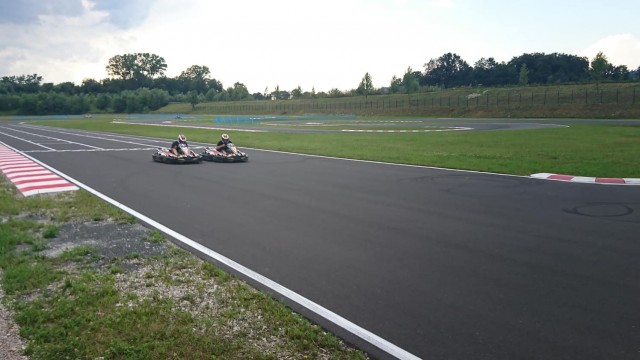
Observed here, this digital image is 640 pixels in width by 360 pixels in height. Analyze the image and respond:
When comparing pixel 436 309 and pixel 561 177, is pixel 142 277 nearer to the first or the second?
pixel 436 309

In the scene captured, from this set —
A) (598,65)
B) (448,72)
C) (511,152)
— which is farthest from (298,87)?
(511,152)

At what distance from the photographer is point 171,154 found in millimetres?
17812

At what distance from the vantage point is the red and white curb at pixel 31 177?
12.5m

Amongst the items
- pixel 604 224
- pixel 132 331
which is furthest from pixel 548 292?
pixel 132 331

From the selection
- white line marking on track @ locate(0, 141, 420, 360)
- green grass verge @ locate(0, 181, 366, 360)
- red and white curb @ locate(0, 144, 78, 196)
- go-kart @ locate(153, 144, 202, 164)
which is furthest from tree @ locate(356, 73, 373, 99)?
green grass verge @ locate(0, 181, 366, 360)

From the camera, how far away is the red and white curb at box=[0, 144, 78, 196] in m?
12.5

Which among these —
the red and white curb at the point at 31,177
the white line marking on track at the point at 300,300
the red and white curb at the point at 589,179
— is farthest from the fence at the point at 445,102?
the white line marking on track at the point at 300,300

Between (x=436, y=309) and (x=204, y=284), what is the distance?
2.62 meters

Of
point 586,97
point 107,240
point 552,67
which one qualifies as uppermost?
point 552,67

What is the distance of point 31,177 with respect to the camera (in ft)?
48.1

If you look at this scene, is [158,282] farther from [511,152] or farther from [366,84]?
[366,84]

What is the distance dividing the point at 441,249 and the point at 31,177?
1307cm

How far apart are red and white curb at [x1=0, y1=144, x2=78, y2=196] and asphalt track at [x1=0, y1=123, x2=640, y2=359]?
1.16m

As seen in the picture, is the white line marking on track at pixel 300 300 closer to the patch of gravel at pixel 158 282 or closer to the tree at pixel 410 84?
the patch of gravel at pixel 158 282
